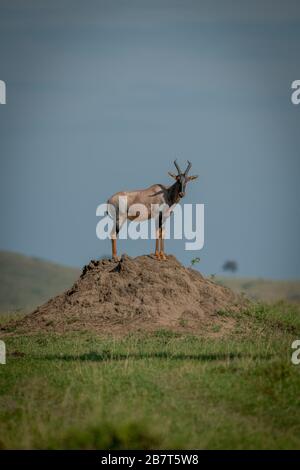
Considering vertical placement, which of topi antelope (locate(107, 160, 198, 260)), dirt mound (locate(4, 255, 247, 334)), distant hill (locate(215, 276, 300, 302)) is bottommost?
distant hill (locate(215, 276, 300, 302))

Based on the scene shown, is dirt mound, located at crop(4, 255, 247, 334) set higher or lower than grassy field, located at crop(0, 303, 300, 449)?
higher

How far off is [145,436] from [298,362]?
4.53 metres

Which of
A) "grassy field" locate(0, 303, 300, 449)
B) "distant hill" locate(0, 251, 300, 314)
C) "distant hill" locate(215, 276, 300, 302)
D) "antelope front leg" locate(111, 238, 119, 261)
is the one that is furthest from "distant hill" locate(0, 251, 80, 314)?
"grassy field" locate(0, 303, 300, 449)

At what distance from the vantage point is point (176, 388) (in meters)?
14.2

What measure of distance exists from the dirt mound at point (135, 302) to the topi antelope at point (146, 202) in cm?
68

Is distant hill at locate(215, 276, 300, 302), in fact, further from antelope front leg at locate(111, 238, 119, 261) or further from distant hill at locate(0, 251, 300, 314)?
antelope front leg at locate(111, 238, 119, 261)

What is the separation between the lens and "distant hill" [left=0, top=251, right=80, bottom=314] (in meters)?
68.8

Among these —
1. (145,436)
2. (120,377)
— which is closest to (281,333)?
(120,377)

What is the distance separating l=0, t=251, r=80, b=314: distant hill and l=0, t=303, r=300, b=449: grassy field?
47898 mm

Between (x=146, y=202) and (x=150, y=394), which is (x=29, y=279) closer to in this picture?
(x=146, y=202)

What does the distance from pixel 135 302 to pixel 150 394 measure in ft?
22.3

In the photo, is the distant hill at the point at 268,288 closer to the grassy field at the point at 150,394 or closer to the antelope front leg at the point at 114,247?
the antelope front leg at the point at 114,247

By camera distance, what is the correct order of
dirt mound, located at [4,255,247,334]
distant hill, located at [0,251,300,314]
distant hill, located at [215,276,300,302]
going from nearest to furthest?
1. dirt mound, located at [4,255,247,334]
2. distant hill, located at [215,276,300,302]
3. distant hill, located at [0,251,300,314]
